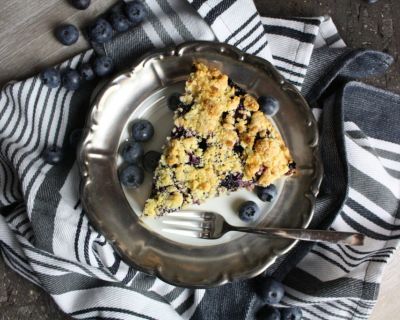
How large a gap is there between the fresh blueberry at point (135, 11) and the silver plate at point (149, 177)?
154 millimetres

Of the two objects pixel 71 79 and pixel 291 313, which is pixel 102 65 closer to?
pixel 71 79

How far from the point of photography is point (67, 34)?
6.03 feet

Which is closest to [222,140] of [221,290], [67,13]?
[221,290]

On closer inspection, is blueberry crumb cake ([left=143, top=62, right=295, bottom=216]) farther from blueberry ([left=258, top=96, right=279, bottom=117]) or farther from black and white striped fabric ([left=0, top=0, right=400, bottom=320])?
black and white striped fabric ([left=0, top=0, right=400, bottom=320])

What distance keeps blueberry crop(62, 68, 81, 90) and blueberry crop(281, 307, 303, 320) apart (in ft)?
3.32

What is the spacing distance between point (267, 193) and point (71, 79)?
707mm

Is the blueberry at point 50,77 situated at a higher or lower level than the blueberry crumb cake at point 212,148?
higher

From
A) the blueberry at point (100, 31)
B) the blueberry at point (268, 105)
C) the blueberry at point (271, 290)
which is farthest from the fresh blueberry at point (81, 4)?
the blueberry at point (271, 290)

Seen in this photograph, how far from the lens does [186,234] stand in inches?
71.9

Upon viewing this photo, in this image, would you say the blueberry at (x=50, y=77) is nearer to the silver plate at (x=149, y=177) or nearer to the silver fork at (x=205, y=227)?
the silver plate at (x=149, y=177)

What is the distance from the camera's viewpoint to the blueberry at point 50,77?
182 cm

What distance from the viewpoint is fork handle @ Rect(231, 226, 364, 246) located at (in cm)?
171

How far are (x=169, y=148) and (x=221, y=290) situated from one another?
0.55 metres

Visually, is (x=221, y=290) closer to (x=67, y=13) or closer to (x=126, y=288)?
(x=126, y=288)
